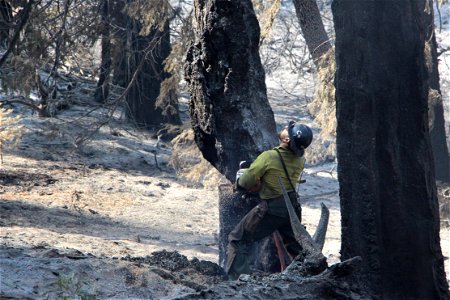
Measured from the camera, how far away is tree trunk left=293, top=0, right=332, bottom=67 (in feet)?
46.0

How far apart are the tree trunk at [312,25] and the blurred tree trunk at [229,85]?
5.84m

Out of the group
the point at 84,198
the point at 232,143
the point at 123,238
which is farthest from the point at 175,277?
the point at 84,198

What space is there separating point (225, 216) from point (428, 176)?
319 cm

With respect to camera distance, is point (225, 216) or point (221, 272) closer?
point (221, 272)

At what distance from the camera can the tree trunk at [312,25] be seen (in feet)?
46.0

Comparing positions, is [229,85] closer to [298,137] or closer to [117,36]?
[298,137]

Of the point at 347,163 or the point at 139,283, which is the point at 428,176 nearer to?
the point at 347,163

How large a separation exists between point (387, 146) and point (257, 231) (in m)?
2.42

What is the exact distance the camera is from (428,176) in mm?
5918

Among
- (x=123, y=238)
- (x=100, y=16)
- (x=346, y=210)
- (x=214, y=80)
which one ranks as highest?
(x=100, y=16)

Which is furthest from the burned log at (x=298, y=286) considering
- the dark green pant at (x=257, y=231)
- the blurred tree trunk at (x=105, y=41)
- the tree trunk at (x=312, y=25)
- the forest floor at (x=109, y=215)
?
the blurred tree trunk at (x=105, y=41)

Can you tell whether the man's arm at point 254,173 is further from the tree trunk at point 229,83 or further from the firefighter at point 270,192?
the tree trunk at point 229,83

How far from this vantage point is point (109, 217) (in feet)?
41.2

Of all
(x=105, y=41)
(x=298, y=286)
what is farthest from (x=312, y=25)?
(x=298, y=286)
